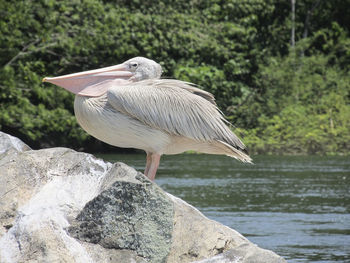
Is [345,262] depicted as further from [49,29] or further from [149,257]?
[49,29]

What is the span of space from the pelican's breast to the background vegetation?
1003cm

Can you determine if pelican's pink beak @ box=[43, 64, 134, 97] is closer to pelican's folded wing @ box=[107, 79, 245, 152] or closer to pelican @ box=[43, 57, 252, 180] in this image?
pelican @ box=[43, 57, 252, 180]

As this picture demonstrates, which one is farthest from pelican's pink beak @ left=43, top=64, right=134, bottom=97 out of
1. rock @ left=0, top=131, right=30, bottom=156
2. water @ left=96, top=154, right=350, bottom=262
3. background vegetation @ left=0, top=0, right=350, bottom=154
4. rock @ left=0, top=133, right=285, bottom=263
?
background vegetation @ left=0, top=0, right=350, bottom=154

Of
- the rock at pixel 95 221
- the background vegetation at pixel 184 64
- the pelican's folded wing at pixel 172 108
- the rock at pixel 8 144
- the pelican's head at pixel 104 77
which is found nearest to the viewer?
the rock at pixel 95 221

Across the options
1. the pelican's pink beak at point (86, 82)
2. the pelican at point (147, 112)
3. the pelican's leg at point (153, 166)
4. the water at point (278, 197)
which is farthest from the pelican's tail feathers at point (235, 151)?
the water at point (278, 197)

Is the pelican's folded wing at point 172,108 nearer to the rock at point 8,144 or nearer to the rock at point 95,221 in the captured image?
the rock at point 95,221

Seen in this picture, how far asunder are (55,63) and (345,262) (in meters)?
11.9

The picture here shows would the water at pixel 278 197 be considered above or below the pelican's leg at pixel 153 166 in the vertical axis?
below

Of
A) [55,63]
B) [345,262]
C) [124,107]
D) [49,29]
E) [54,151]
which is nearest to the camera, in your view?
[54,151]

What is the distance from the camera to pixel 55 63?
17672mm

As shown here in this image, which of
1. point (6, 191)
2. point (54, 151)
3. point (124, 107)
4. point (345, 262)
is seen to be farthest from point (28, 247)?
point (345, 262)

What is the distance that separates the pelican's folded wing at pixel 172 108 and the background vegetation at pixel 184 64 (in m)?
9.92

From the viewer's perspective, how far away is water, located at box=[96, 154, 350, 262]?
7809mm

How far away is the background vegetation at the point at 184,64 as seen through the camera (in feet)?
51.9
